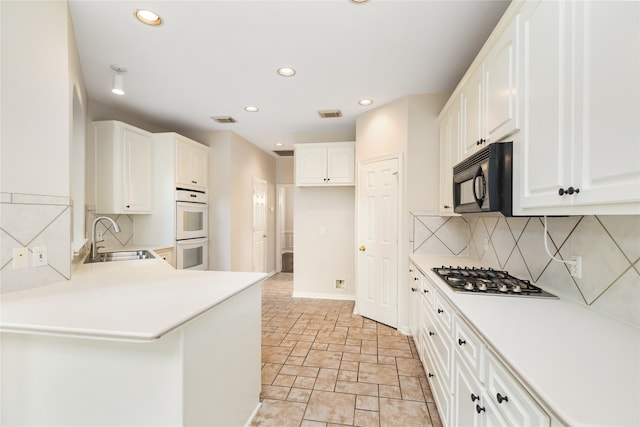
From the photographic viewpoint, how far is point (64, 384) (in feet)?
4.00

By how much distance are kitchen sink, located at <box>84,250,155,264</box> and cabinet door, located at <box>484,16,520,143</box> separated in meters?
3.00

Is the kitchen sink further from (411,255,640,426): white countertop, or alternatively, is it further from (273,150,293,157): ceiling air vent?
(273,150,293,157): ceiling air vent

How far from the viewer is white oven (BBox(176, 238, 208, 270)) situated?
384cm

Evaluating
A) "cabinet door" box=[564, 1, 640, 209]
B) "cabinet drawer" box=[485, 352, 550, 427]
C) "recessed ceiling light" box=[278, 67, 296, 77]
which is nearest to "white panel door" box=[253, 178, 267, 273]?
"recessed ceiling light" box=[278, 67, 296, 77]

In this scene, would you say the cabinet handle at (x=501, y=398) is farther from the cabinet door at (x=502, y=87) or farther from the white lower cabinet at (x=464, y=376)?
the cabinet door at (x=502, y=87)

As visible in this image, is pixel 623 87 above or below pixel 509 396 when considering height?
above

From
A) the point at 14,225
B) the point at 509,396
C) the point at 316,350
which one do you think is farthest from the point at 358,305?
the point at 14,225

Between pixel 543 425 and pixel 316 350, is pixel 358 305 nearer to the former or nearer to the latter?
pixel 316 350

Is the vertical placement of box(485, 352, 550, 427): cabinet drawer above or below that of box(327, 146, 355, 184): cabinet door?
below

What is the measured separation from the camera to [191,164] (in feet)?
13.5

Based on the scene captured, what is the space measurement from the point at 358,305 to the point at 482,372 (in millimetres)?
2768

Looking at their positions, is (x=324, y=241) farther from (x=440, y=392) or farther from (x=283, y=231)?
(x=440, y=392)

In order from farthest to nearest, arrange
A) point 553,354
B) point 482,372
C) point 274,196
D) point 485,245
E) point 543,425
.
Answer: point 274,196 → point 485,245 → point 482,372 → point 553,354 → point 543,425

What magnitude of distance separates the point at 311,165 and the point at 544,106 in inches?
132
